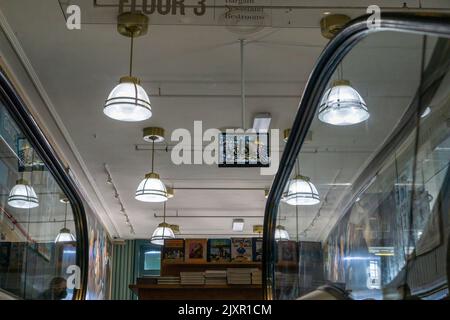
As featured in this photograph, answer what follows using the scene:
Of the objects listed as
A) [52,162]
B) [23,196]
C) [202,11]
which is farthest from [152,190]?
[202,11]

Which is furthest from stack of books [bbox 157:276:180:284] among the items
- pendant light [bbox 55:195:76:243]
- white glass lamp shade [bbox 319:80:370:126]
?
white glass lamp shade [bbox 319:80:370:126]

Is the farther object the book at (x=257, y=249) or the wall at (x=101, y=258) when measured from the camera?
the wall at (x=101, y=258)

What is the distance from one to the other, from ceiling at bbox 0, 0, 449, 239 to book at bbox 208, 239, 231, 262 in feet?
4.96

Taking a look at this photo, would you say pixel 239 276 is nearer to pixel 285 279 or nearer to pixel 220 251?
pixel 220 251

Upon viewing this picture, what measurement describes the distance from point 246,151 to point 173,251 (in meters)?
2.46

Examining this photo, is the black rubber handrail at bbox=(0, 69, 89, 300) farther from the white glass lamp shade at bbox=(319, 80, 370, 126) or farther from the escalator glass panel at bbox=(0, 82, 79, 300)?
the white glass lamp shade at bbox=(319, 80, 370, 126)

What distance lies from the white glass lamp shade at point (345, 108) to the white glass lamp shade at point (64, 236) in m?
2.15

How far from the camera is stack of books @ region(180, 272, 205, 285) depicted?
7281 millimetres

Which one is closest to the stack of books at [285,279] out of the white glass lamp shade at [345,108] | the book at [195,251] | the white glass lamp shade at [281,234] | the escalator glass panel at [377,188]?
the escalator glass panel at [377,188]

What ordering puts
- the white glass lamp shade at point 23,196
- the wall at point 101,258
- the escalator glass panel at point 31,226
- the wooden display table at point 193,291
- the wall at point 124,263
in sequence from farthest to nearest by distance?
the wall at point 124,263 < the wall at point 101,258 < the wooden display table at point 193,291 < the white glass lamp shade at point 23,196 < the escalator glass panel at point 31,226

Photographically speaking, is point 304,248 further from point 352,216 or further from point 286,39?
point 286,39

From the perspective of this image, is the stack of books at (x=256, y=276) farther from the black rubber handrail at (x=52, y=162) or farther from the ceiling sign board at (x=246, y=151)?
the black rubber handrail at (x=52, y=162)

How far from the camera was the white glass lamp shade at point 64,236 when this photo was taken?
191 inches

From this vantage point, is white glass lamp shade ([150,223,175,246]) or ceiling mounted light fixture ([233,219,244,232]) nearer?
white glass lamp shade ([150,223,175,246])
